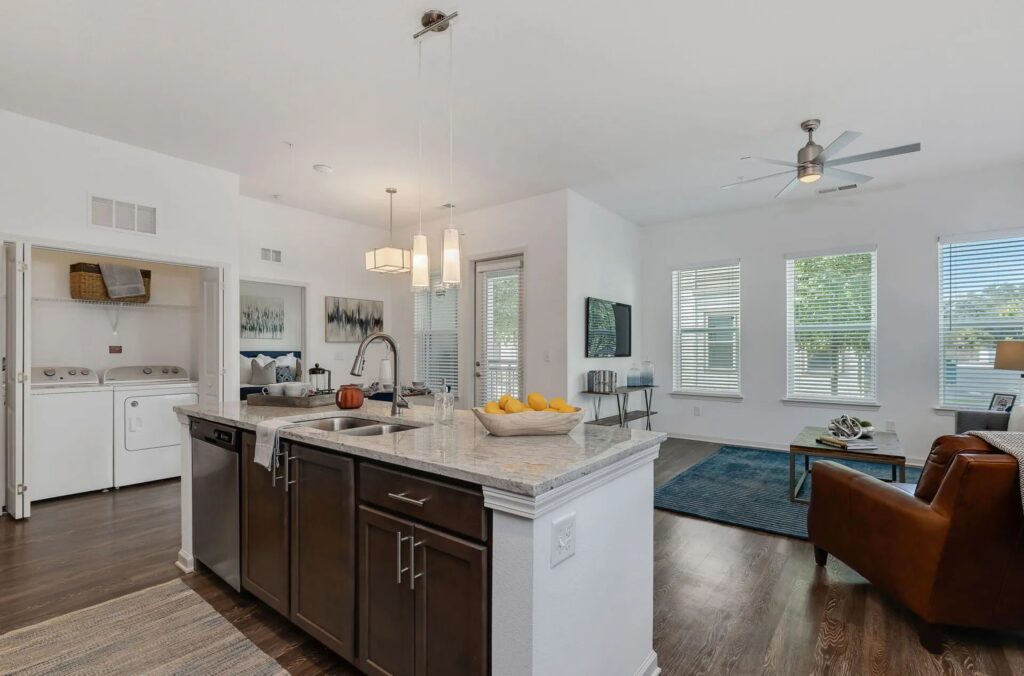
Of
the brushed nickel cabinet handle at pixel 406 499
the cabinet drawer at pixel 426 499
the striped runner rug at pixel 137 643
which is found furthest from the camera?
the striped runner rug at pixel 137 643

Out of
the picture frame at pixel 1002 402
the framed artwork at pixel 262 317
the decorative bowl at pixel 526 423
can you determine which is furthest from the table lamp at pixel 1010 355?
the framed artwork at pixel 262 317

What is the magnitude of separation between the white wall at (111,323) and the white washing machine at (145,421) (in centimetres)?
39

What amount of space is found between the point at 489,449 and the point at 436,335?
506 centimetres

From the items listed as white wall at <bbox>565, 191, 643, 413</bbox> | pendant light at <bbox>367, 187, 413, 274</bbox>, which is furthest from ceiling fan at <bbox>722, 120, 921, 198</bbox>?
pendant light at <bbox>367, 187, 413, 274</bbox>

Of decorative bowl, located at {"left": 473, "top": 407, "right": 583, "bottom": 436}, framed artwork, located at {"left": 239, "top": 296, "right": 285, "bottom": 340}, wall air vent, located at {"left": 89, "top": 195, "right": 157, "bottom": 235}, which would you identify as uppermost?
wall air vent, located at {"left": 89, "top": 195, "right": 157, "bottom": 235}

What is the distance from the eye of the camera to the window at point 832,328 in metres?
5.43

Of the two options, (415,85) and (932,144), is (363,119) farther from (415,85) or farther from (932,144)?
(932,144)

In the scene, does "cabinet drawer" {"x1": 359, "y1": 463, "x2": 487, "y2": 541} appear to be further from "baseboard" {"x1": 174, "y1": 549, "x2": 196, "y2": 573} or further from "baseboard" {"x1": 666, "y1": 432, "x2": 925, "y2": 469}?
"baseboard" {"x1": 666, "y1": 432, "x2": 925, "y2": 469}

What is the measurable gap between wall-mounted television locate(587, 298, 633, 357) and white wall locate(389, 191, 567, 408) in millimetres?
461

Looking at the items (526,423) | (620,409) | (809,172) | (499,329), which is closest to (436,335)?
(499,329)

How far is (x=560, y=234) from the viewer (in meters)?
5.35

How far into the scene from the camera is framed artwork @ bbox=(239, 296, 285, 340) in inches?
221

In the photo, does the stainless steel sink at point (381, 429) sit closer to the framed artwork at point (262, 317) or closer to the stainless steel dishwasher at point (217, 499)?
the stainless steel dishwasher at point (217, 499)

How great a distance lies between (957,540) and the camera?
1.87m
